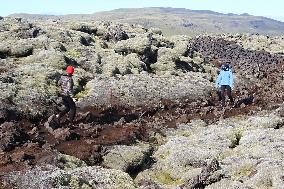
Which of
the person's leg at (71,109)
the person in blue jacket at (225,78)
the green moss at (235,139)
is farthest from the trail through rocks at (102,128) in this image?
the green moss at (235,139)

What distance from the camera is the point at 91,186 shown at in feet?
72.1

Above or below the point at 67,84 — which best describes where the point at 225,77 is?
below

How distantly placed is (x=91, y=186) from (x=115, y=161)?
5.05 meters

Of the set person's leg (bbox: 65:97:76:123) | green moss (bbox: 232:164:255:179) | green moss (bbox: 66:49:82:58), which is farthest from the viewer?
green moss (bbox: 66:49:82:58)

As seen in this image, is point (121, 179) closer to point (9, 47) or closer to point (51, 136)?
point (51, 136)

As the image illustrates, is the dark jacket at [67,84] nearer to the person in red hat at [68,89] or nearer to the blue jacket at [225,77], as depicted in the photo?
the person in red hat at [68,89]

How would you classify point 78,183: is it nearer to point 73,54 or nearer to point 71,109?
point 71,109

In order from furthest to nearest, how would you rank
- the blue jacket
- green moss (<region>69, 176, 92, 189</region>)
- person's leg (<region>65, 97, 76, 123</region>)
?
the blue jacket → person's leg (<region>65, 97, 76, 123</region>) → green moss (<region>69, 176, 92, 189</region>)

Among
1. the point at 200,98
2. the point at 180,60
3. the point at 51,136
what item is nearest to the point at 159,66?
the point at 180,60

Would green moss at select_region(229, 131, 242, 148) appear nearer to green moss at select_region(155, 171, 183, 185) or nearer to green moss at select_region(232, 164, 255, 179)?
green moss at select_region(232, 164, 255, 179)

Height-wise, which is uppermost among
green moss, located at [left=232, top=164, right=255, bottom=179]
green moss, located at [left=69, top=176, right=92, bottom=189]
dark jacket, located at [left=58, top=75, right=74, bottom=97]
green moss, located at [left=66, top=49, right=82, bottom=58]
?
dark jacket, located at [left=58, top=75, right=74, bottom=97]

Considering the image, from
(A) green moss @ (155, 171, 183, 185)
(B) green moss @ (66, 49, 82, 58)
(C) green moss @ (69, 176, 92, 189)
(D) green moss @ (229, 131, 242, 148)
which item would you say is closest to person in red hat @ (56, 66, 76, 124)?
(A) green moss @ (155, 171, 183, 185)

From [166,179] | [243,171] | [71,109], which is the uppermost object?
[71,109]

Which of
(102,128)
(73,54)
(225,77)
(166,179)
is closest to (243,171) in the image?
(166,179)
